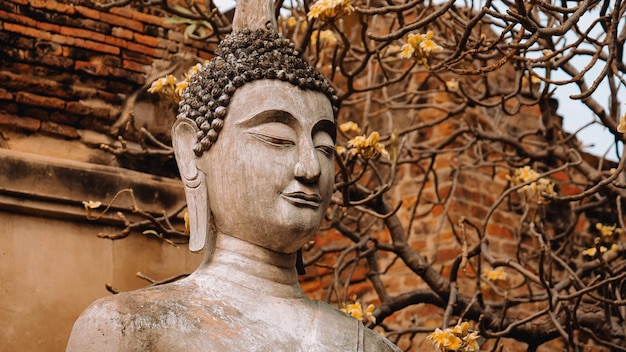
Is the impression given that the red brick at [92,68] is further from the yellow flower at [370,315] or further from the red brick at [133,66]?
the yellow flower at [370,315]

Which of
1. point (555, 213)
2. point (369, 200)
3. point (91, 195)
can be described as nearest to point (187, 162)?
point (369, 200)

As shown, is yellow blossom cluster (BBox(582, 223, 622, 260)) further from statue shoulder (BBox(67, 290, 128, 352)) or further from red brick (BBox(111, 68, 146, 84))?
statue shoulder (BBox(67, 290, 128, 352))

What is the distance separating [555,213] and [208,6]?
3317mm

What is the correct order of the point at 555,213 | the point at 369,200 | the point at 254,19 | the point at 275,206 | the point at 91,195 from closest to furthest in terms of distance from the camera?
the point at 275,206, the point at 254,19, the point at 369,200, the point at 91,195, the point at 555,213

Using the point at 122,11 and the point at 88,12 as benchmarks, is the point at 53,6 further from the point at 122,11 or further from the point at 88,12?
the point at 122,11

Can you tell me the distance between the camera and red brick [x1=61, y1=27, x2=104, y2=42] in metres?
7.16

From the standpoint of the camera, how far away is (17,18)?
7.00 meters

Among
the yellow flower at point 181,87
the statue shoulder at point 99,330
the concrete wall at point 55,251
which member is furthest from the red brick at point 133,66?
the statue shoulder at point 99,330

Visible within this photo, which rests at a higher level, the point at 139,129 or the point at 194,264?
the point at 139,129

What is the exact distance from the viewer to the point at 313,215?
4418 mm

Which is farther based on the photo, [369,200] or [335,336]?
[369,200]

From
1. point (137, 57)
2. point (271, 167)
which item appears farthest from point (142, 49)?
point (271, 167)

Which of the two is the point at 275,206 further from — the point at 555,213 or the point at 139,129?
the point at 555,213

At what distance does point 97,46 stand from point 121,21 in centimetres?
22
